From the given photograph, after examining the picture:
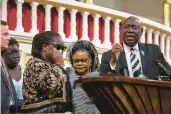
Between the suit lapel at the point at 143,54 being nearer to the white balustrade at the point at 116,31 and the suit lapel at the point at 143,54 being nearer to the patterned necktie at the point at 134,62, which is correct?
the patterned necktie at the point at 134,62

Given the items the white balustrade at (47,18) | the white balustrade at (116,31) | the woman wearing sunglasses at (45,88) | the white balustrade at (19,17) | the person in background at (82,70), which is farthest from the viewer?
the white balustrade at (116,31)

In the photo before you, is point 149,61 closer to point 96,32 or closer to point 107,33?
point 96,32

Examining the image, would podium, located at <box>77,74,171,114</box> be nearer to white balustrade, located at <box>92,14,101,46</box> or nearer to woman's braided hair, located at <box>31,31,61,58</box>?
woman's braided hair, located at <box>31,31,61,58</box>

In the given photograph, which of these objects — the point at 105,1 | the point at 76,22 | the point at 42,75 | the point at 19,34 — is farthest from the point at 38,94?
the point at 105,1

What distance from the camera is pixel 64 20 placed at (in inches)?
277

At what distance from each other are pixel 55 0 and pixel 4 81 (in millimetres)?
3324

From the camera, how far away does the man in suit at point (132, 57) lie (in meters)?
4.18

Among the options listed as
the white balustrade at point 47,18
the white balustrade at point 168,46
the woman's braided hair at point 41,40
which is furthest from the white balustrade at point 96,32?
the woman's braided hair at point 41,40

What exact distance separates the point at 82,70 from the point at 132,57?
15.5 inches

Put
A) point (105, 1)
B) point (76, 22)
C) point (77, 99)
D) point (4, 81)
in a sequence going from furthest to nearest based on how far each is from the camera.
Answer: point (105, 1)
point (76, 22)
point (77, 99)
point (4, 81)

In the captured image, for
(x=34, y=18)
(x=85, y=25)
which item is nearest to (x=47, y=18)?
Answer: (x=34, y=18)

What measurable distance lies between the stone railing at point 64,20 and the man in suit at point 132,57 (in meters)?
2.39

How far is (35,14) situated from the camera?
6730mm

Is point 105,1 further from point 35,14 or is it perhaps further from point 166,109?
point 166,109
